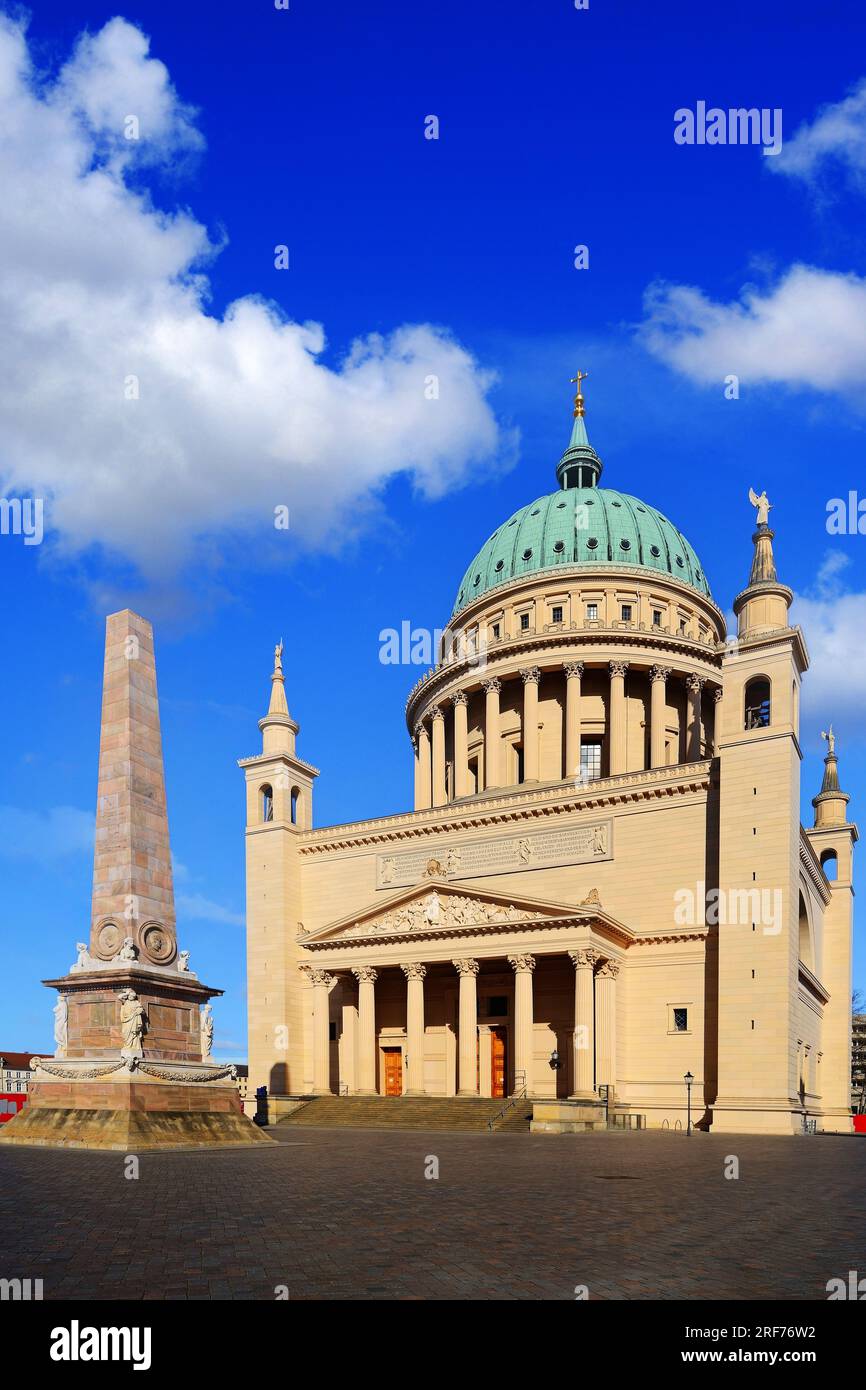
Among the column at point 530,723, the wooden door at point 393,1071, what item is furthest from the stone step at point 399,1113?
the column at point 530,723

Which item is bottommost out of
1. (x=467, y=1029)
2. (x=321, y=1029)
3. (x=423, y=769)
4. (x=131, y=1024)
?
(x=321, y=1029)

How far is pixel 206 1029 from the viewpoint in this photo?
28.0m

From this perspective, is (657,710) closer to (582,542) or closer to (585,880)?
(582,542)

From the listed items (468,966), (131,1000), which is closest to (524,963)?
(468,966)

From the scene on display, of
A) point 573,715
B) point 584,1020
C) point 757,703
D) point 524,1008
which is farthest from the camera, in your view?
point 573,715

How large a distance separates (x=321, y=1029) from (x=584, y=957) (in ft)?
52.9

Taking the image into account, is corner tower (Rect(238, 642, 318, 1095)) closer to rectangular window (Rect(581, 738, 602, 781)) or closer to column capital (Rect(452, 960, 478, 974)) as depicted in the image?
column capital (Rect(452, 960, 478, 974))

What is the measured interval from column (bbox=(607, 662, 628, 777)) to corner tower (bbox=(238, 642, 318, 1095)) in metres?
18.0

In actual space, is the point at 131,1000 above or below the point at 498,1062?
above

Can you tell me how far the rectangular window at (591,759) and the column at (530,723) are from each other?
120 inches

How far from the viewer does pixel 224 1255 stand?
1022 centimetres
